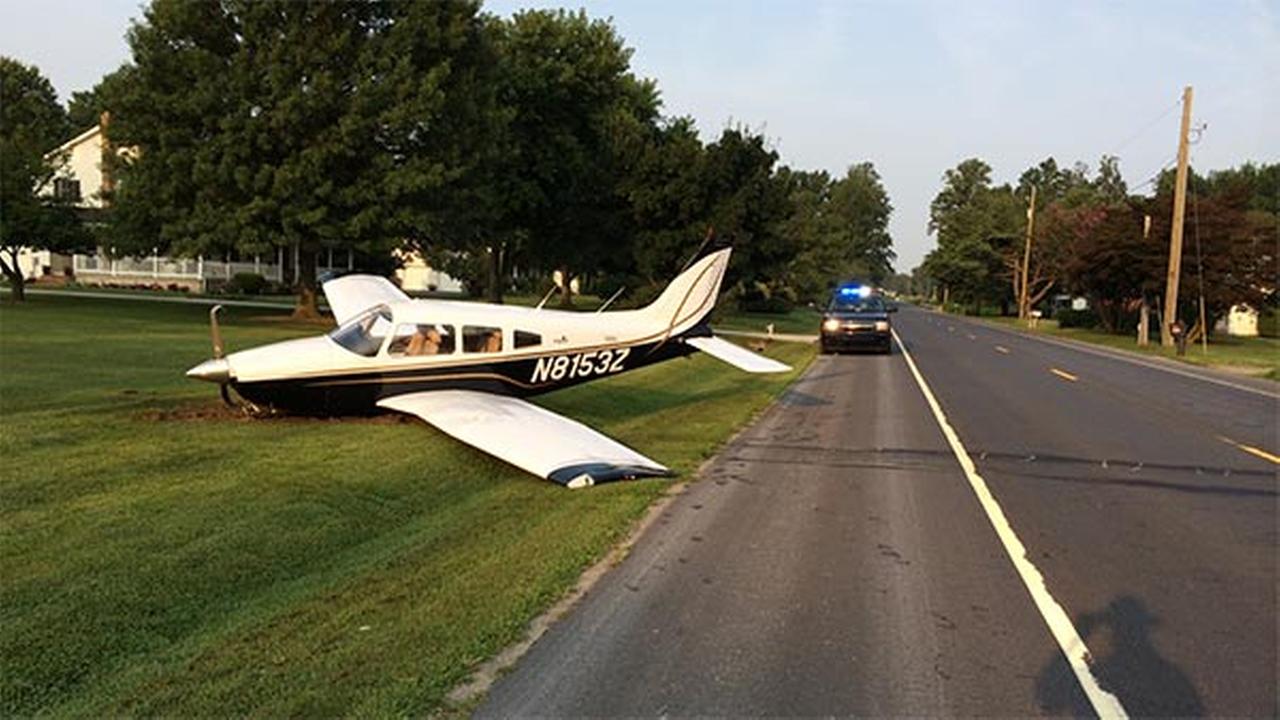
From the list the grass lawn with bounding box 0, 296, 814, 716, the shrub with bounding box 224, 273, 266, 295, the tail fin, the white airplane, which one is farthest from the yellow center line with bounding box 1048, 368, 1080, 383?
the shrub with bounding box 224, 273, 266, 295

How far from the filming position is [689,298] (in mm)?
14680

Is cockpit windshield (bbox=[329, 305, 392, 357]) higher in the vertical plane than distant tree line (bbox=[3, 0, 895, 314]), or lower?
lower

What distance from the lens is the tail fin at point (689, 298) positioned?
1441cm

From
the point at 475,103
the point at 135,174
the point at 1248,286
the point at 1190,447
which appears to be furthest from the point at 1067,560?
the point at 1248,286

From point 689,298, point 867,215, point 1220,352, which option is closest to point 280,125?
point 689,298

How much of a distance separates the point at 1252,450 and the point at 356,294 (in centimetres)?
1337

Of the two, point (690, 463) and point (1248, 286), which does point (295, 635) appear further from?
point (1248, 286)

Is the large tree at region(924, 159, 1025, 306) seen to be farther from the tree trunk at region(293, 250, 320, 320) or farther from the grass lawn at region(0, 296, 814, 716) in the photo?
the grass lawn at region(0, 296, 814, 716)

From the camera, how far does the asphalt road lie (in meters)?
4.62

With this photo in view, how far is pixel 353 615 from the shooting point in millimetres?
5422

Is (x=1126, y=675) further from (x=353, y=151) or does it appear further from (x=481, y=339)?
(x=353, y=151)

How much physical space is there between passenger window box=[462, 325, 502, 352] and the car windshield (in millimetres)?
20247

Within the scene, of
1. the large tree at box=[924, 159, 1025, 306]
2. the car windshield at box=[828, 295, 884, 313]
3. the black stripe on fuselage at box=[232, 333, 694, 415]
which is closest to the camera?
the black stripe on fuselage at box=[232, 333, 694, 415]

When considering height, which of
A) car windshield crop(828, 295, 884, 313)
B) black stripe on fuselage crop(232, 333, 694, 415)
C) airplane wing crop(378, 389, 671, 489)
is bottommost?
airplane wing crop(378, 389, 671, 489)
